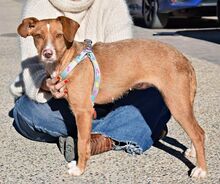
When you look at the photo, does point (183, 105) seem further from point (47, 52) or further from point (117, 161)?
point (47, 52)

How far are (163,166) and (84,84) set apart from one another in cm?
93

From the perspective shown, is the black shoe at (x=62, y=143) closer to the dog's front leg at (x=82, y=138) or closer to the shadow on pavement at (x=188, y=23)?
the dog's front leg at (x=82, y=138)

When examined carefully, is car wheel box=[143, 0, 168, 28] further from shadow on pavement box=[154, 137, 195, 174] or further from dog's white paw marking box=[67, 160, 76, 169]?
dog's white paw marking box=[67, 160, 76, 169]

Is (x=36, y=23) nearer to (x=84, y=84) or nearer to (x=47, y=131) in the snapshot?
(x=84, y=84)

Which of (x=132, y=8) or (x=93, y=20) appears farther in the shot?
(x=132, y=8)

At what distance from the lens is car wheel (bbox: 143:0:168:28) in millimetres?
13144

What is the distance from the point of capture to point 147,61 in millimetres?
4016

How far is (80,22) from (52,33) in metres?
0.96

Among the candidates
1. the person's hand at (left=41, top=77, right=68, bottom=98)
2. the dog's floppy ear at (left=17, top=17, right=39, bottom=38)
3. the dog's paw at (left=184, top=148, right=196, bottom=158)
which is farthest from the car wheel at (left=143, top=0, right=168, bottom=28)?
the dog's floppy ear at (left=17, top=17, right=39, bottom=38)

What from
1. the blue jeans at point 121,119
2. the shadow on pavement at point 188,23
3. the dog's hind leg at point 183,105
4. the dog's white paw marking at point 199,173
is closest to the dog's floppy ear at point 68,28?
the dog's hind leg at point 183,105

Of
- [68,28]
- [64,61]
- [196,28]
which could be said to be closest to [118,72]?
[64,61]

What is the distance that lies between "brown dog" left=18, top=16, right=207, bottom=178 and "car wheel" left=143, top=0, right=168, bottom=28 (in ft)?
29.6

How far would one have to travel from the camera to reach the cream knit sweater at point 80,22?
451cm

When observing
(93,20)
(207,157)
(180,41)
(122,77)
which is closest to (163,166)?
(207,157)
